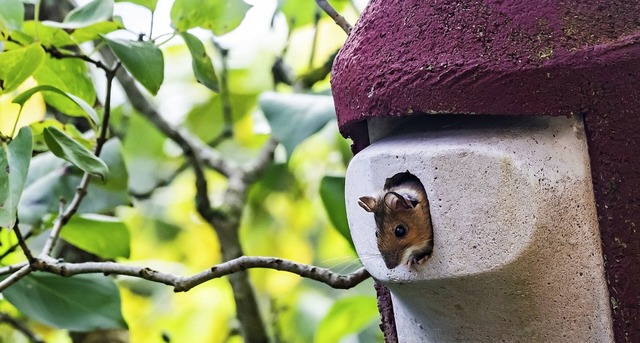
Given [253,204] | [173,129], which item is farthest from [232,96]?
[173,129]

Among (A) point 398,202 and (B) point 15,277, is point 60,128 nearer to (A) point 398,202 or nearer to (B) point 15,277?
(B) point 15,277

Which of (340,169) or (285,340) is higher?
(340,169)

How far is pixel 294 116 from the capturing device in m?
Result: 1.07

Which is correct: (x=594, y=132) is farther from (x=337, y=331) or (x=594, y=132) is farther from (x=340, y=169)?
(x=340, y=169)

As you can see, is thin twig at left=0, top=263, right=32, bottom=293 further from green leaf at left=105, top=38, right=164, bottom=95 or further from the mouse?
the mouse

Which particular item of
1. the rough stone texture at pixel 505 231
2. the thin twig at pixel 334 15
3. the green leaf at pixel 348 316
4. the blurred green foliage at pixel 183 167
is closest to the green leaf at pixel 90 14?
the blurred green foliage at pixel 183 167

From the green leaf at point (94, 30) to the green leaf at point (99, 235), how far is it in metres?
0.26

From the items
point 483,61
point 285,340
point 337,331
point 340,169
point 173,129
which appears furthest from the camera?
point 340,169

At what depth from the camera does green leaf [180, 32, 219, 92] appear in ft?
3.22

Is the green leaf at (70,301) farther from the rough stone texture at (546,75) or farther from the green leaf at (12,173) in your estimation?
the rough stone texture at (546,75)

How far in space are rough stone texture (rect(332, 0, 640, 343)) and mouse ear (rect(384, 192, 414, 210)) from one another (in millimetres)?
74

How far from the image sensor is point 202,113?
191cm

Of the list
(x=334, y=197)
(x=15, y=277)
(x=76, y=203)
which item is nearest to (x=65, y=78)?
(x=76, y=203)

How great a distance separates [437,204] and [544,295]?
126 mm
